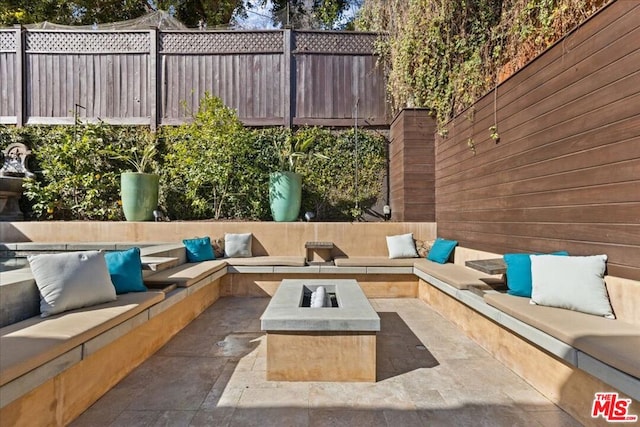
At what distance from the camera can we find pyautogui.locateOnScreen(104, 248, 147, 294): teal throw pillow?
2445mm

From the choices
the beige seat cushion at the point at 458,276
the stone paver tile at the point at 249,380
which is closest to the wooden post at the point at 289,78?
the beige seat cushion at the point at 458,276

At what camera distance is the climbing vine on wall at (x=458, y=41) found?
109 inches

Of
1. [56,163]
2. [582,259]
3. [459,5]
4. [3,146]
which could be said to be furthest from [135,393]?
[3,146]

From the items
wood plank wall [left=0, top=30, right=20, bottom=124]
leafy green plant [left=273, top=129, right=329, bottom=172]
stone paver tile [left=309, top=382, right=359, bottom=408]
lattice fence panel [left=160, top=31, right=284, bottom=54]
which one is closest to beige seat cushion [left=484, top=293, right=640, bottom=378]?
stone paver tile [left=309, top=382, right=359, bottom=408]

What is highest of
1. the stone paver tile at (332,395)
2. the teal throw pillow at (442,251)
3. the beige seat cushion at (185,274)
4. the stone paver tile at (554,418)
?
the teal throw pillow at (442,251)

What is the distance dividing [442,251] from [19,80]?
24.7 feet

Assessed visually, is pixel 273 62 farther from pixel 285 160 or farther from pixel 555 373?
pixel 555 373

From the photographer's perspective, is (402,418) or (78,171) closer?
(402,418)

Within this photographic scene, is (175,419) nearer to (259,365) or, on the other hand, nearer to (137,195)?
(259,365)

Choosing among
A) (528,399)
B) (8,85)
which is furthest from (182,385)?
(8,85)

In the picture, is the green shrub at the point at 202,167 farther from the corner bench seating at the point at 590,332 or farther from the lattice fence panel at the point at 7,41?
the corner bench seating at the point at 590,332

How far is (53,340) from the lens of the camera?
4.98ft

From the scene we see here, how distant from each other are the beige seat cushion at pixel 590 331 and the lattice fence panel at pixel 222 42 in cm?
540

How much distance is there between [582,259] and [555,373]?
2.57 feet
